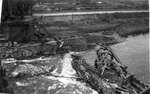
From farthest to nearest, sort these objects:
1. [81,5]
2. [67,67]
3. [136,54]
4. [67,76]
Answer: [81,5] < [136,54] < [67,67] < [67,76]

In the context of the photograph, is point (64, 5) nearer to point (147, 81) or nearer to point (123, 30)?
point (123, 30)

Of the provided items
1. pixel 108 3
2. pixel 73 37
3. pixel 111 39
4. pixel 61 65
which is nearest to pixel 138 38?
pixel 111 39

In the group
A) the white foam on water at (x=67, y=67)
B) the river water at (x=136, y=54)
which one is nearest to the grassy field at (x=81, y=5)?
the river water at (x=136, y=54)

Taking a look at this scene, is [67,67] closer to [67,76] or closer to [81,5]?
[67,76]

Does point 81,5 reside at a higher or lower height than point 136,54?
higher

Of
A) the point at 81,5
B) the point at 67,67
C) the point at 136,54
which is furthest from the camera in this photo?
the point at 81,5

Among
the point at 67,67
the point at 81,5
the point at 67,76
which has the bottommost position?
the point at 67,76

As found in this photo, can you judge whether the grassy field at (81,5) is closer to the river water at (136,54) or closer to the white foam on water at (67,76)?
the river water at (136,54)

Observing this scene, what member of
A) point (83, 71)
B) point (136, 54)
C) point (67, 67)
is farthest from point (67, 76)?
point (136, 54)

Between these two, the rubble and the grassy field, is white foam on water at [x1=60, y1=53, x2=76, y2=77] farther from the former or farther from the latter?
the grassy field

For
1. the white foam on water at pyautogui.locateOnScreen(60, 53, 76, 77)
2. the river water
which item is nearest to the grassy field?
the river water

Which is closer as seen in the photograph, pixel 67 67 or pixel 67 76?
pixel 67 76
